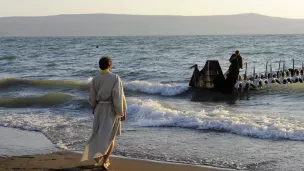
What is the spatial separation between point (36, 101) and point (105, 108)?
10607mm

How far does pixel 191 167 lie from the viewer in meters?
7.41

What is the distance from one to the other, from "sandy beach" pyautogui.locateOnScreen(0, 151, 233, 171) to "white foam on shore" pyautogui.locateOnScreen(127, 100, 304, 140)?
9.38ft

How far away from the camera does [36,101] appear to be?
17.0 meters

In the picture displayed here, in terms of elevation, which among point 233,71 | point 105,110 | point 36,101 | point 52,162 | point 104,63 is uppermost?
point 104,63

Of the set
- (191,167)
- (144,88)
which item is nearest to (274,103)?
(144,88)

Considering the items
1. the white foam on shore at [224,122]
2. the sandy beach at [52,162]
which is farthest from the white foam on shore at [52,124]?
the white foam on shore at [224,122]

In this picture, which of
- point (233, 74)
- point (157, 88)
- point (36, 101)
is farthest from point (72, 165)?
point (157, 88)

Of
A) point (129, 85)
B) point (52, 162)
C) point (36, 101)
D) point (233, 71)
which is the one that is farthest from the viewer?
point (129, 85)

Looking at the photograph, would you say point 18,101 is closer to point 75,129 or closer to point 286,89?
point 75,129

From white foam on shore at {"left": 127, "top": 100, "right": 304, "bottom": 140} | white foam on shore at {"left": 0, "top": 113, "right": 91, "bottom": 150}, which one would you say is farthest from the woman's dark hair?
white foam on shore at {"left": 127, "top": 100, "right": 304, "bottom": 140}

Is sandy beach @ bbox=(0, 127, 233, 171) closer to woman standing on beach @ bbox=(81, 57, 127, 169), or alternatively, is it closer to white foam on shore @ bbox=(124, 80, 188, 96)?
woman standing on beach @ bbox=(81, 57, 127, 169)

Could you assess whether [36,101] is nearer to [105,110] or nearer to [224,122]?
[224,122]

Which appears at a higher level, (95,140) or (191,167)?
(95,140)

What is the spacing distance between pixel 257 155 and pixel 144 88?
42.9ft
